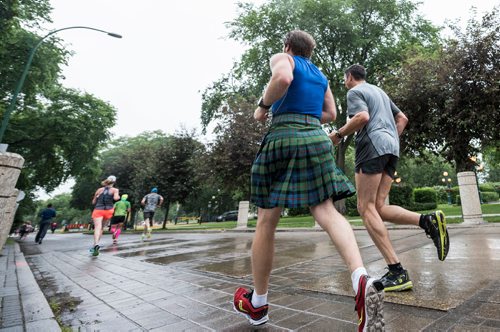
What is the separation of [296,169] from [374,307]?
86cm

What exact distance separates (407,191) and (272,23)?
49.3 ft

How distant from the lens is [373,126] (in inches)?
111

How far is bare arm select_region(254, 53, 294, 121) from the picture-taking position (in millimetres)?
1865

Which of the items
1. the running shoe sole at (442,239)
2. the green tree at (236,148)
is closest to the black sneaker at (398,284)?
the running shoe sole at (442,239)

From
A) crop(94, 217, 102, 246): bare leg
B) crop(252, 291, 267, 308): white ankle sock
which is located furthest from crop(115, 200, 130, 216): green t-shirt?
crop(252, 291, 267, 308): white ankle sock

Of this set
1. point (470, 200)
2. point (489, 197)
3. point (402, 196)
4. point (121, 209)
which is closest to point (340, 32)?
point (402, 196)

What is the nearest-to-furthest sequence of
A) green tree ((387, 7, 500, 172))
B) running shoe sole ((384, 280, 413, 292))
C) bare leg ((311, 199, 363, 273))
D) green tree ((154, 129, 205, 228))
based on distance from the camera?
bare leg ((311, 199, 363, 273)) → running shoe sole ((384, 280, 413, 292)) → green tree ((387, 7, 500, 172)) → green tree ((154, 129, 205, 228))

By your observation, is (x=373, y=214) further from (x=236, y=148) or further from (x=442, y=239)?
(x=236, y=148)

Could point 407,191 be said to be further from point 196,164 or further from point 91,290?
point 91,290

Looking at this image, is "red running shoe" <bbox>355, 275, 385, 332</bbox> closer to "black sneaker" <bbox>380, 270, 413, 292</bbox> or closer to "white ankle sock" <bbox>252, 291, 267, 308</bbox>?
"white ankle sock" <bbox>252, 291, 267, 308</bbox>

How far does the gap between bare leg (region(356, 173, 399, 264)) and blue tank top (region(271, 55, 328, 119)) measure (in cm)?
96

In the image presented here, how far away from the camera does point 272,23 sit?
827 inches

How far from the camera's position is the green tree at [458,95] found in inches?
385

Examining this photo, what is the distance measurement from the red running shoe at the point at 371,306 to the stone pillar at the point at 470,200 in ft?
30.4
